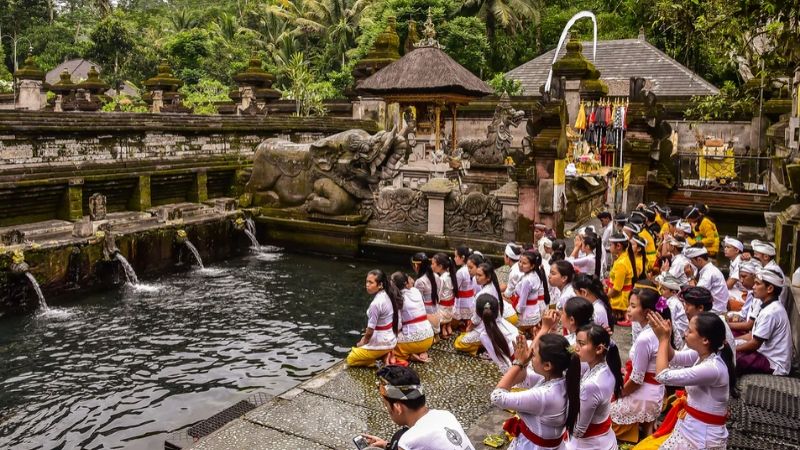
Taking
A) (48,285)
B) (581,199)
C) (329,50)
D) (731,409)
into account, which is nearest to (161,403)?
(48,285)

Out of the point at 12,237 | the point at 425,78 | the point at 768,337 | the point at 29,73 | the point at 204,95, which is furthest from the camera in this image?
the point at 204,95

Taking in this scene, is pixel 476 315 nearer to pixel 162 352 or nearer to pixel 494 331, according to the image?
pixel 494 331

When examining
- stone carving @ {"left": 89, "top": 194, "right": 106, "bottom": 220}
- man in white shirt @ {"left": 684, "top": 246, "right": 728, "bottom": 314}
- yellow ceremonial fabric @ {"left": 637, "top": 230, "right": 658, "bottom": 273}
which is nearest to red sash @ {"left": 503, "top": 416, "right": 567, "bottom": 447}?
man in white shirt @ {"left": 684, "top": 246, "right": 728, "bottom": 314}

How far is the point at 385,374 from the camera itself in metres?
3.49

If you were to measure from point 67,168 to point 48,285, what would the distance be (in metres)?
3.08

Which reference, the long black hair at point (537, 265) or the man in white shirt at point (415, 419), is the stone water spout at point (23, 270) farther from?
the man in white shirt at point (415, 419)

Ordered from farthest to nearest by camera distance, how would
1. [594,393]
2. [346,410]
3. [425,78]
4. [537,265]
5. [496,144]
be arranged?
1. [425,78]
2. [496,144]
3. [537,265]
4. [346,410]
5. [594,393]

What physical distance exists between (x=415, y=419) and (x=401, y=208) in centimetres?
1234

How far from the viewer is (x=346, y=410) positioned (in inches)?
242

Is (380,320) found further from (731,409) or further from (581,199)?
(581,199)

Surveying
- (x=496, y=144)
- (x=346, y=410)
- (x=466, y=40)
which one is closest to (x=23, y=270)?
(x=346, y=410)

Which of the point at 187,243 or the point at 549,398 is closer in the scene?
the point at 549,398

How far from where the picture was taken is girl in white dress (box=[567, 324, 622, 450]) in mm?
4027

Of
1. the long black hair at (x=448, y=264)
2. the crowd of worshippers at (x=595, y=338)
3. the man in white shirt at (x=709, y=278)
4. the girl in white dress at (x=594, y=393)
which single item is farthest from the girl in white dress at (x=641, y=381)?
the long black hair at (x=448, y=264)
